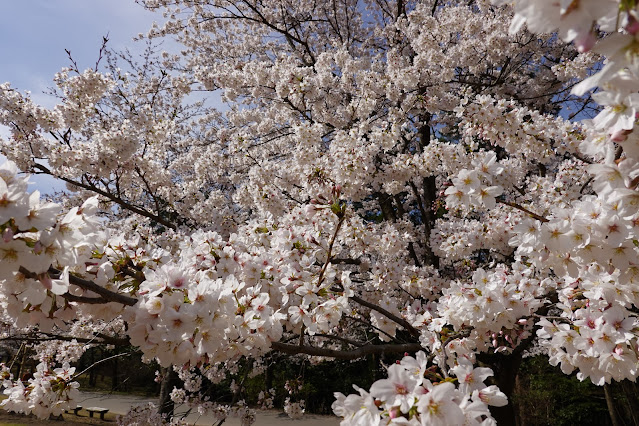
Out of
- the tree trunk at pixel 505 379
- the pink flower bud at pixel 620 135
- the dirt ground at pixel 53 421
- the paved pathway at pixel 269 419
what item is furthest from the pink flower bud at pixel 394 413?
the dirt ground at pixel 53 421

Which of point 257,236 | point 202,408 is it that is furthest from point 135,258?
point 202,408

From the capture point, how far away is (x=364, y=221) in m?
5.51

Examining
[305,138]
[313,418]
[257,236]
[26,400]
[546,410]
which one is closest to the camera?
[26,400]

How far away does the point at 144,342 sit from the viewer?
161cm

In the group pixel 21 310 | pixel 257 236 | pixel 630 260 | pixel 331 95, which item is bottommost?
pixel 21 310

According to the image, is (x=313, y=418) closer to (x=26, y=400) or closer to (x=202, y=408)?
(x=202, y=408)

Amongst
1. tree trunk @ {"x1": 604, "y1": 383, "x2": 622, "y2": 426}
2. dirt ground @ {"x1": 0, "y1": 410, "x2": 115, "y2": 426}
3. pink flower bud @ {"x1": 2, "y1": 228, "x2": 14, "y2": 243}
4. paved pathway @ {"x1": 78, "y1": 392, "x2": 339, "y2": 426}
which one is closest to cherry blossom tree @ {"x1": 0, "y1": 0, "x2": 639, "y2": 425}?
pink flower bud @ {"x1": 2, "y1": 228, "x2": 14, "y2": 243}

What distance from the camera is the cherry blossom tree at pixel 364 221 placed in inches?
47.2

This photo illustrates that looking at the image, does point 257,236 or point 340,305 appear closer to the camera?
point 340,305

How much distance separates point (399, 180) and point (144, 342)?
15.7 ft

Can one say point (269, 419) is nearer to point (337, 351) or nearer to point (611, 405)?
point (611, 405)

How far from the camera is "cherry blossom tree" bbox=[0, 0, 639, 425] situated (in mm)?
1198

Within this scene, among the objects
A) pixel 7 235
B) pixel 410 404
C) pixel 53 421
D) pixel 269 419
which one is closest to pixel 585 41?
pixel 410 404

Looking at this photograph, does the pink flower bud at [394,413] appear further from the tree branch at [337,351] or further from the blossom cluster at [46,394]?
the blossom cluster at [46,394]
